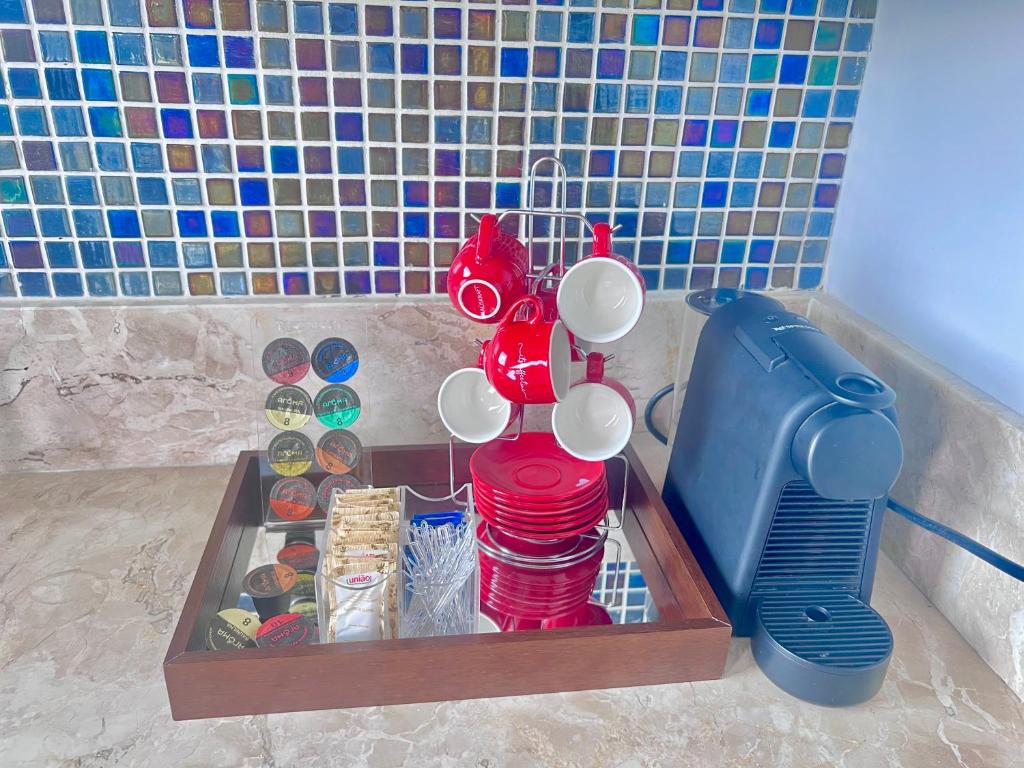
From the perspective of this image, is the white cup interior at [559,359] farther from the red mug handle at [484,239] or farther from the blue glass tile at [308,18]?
the blue glass tile at [308,18]

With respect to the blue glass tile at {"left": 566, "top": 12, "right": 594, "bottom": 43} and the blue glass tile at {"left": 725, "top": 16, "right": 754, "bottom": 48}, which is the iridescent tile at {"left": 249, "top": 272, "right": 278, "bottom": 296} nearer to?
the blue glass tile at {"left": 566, "top": 12, "right": 594, "bottom": 43}

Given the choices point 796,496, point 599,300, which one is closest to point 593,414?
point 599,300

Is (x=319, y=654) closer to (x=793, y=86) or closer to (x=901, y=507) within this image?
(x=901, y=507)

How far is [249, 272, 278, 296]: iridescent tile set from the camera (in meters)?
1.03

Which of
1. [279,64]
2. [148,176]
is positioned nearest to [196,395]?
[148,176]

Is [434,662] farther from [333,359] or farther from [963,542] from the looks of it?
[963,542]

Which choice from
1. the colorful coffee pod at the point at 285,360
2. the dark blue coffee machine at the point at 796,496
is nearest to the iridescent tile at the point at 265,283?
the colorful coffee pod at the point at 285,360

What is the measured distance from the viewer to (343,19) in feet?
2.99

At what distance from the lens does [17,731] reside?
0.68m

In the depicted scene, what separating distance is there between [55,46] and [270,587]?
656 millimetres

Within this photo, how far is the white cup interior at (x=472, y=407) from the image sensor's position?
891 mm

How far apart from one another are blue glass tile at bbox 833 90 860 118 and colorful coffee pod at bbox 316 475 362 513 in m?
0.79

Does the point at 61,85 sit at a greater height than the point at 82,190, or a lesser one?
greater

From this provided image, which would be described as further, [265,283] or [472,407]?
[265,283]
